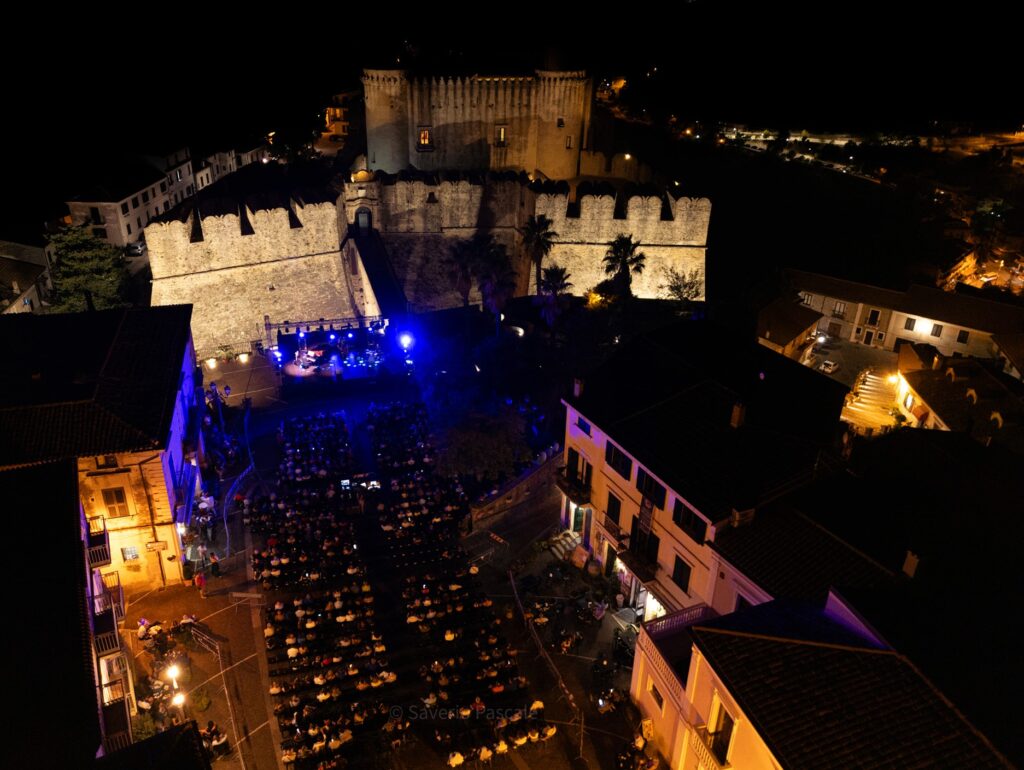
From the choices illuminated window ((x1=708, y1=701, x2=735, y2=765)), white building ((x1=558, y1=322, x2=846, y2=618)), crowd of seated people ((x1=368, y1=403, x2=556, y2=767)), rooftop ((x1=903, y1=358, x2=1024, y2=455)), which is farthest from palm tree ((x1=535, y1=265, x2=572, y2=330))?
illuminated window ((x1=708, y1=701, x2=735, y2=765))

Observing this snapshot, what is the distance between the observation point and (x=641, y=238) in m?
52.9

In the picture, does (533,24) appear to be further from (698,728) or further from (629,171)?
(698,728)

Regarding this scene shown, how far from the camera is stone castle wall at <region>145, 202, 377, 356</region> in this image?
4969 centimetres

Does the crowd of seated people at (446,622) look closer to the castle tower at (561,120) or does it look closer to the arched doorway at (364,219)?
the arched doorway at (364,219)

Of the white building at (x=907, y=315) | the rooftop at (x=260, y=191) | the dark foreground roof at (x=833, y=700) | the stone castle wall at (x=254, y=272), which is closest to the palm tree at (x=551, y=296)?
the stone castle wall at (x=254, y=272)

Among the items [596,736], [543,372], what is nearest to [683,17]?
[543,372]

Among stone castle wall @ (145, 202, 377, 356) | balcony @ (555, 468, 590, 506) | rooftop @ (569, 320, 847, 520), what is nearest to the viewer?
rooftop @ (569, 320, 847, 520)

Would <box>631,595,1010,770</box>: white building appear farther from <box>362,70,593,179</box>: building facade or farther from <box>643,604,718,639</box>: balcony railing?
<box>362,70,593,179</box>: building facade

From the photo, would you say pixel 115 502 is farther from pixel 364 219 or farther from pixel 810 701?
pixel 364 219

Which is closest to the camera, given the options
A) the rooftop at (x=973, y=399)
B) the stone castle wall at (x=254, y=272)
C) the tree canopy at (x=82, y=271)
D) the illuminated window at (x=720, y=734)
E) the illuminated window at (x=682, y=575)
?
the illuminated window at (x=720, y=734)

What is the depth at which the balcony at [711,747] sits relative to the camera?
21.0 meters

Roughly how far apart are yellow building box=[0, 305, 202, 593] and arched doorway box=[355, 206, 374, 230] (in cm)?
2056

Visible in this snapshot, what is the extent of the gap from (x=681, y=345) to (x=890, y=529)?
12.6 metres

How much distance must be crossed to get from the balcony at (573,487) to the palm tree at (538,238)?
66.7 ft
